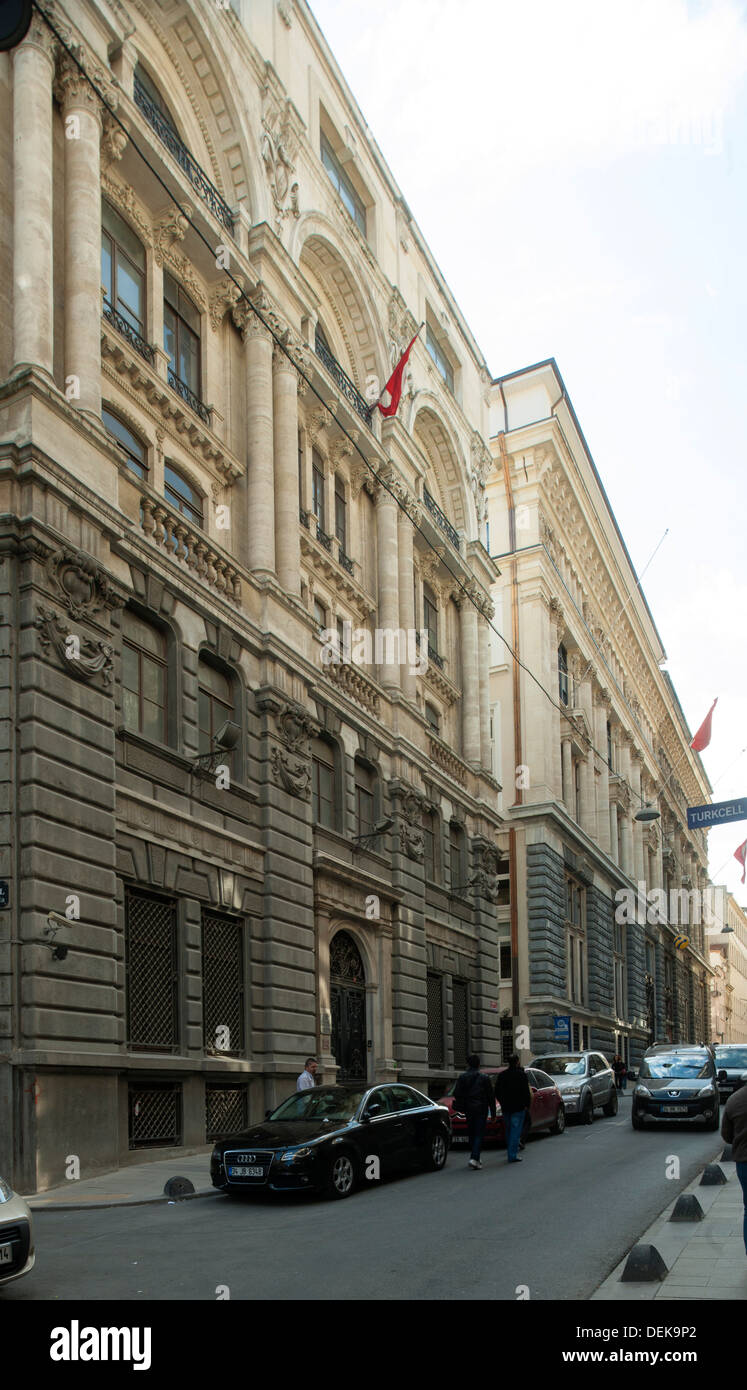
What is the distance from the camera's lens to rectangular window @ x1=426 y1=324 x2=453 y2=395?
39406 mm

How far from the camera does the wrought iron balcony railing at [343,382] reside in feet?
98.7

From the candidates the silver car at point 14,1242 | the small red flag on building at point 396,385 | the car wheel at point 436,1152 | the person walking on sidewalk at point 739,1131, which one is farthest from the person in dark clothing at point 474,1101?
the small red flag on building at point 396,385

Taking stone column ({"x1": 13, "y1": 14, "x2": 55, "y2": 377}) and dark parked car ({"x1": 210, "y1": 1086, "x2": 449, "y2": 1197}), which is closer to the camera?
dark parked car ({"x1": 210, "y1": 1086, "x2": 449, "y2": 1197})

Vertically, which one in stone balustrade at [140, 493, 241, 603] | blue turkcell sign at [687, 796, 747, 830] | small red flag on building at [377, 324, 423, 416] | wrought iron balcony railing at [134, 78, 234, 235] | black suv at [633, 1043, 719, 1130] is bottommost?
black suv at [633, 1043, 719, 1130]

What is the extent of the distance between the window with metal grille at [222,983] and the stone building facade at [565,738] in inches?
835

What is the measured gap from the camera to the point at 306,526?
2817 cm

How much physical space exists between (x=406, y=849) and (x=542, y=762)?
61.3ft

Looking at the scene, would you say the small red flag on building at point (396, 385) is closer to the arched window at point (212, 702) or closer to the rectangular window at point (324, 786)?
the rectangular window at point (324, 786)

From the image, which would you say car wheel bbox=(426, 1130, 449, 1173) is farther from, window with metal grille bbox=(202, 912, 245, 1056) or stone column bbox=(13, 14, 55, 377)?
stone column bbox=(13, 14, 55, 377)

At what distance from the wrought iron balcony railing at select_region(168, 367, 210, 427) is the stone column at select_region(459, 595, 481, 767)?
16.7m

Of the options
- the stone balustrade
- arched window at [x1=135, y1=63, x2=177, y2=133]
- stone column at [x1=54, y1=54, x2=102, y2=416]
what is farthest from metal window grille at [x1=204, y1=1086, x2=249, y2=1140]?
arched window at [x1=135, y1=63, x2=177, y2=133]

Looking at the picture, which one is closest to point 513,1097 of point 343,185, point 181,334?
point 181,334

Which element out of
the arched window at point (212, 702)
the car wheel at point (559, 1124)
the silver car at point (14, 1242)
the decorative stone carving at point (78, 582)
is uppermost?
the decorative stone carving at point (78, 582)
